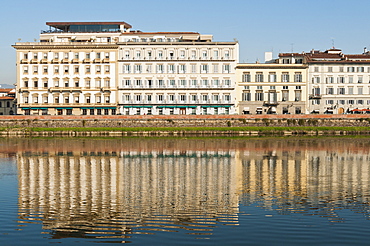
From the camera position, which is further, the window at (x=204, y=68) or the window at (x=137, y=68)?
the window at (x=137, y=68)

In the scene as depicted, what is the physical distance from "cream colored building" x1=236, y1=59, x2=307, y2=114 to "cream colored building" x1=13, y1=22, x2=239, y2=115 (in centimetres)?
285

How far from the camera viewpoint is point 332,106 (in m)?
117

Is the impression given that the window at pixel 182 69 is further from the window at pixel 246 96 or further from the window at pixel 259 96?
the window at pixel 259 96

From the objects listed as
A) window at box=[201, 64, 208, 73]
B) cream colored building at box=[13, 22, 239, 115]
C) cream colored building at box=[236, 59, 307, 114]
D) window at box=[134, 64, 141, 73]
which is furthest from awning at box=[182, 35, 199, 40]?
window at box=[134, 64, 141, 73]

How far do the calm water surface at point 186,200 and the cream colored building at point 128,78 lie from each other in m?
63.1

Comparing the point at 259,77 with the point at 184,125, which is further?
the point at 259,77

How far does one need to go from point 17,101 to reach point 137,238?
3988 inches

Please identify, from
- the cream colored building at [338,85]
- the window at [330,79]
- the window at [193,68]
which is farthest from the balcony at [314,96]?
the window at [193,68]

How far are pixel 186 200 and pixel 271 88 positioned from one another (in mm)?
90172

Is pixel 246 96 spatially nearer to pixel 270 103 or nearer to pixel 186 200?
pixel 270 103

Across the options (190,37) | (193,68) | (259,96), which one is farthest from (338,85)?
(190,37)

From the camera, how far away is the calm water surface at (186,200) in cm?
2156

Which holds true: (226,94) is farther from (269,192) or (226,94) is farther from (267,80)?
(269,192)

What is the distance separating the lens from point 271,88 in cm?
11600
